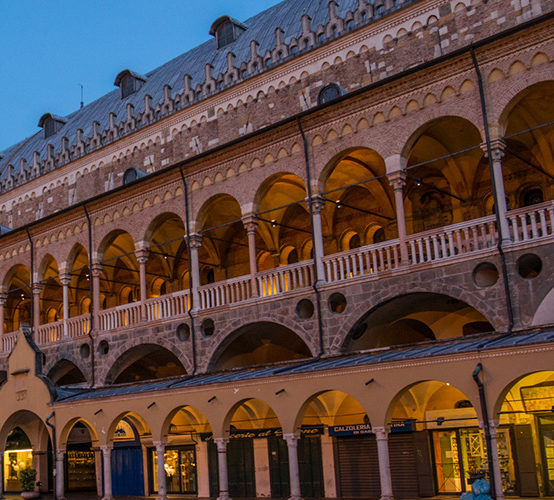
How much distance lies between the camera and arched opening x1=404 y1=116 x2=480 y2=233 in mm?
22922

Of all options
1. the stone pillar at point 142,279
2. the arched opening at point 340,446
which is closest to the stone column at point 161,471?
the arched opening at point 340,446

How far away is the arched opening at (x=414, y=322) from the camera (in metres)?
20.9

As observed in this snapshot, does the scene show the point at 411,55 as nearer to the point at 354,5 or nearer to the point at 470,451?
the point at 354,5

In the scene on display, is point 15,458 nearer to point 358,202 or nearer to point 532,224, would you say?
point 358,202

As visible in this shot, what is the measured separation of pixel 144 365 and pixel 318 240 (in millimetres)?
10483

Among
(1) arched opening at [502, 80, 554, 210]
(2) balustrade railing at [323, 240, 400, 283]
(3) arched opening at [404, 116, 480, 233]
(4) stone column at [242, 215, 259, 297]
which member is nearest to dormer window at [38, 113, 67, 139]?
(4) stone column at [242, 215, 259, 297]

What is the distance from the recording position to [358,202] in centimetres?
2705

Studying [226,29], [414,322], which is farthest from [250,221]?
[226,29]

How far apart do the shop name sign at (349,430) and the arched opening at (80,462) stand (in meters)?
11.4

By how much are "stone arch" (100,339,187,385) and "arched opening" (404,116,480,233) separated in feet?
29.5

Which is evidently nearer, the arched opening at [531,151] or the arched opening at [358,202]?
the arched opening at [531,151]

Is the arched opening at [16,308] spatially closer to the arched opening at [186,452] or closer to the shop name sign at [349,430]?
the arched opening at [186,452]

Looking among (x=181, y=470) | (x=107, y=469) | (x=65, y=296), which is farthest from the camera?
(x=65, y=296)

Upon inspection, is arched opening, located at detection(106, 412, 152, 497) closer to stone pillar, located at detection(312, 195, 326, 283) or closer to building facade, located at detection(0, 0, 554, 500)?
building facade, located at detection(0, 0, 554, 500)
